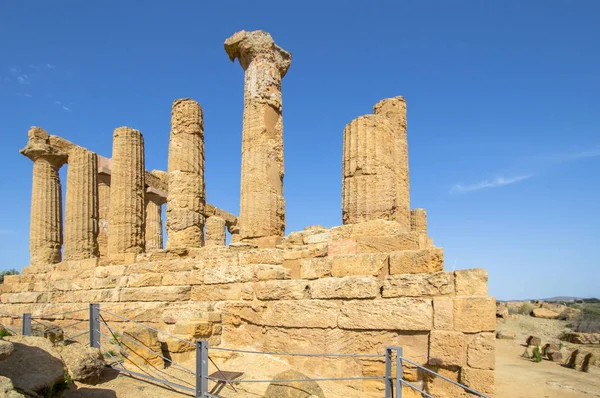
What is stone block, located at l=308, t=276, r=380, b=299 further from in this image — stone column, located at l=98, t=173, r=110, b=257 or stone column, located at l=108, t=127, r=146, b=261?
stone column, located at l=98, t=173, r=110, b=257

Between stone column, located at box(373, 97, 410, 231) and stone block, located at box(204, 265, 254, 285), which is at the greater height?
stone column, located at box(373, 97, 410, 231)

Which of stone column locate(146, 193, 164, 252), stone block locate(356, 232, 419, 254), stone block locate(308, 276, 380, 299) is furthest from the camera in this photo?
stone column locate(146, 193, 164, 252)

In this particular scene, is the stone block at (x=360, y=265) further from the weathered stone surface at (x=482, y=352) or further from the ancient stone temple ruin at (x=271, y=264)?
the weathered stone surface at (x=482, y=352)

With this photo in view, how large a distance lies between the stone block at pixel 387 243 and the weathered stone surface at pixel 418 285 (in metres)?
0.94

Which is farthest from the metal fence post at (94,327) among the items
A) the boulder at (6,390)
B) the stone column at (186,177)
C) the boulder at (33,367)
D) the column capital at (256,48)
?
the column capital at (256,48)

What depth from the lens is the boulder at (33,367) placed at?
468 centimetres

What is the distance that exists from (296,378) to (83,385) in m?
2.97

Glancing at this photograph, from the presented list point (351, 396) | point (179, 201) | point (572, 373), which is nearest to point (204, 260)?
point (179, 201)

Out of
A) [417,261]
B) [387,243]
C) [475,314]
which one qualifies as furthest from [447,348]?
[387,243]

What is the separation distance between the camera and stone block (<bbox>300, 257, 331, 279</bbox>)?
7.80 metres

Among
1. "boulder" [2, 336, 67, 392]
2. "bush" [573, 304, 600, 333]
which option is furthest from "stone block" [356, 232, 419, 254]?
"bush" [573, 304, 600, 333]

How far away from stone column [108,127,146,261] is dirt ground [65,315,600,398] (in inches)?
270

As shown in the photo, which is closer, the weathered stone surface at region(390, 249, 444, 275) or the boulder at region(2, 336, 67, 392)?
the boulder at region(2, 336, 67, 392)

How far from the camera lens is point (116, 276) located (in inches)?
472
